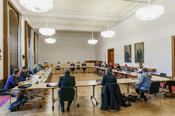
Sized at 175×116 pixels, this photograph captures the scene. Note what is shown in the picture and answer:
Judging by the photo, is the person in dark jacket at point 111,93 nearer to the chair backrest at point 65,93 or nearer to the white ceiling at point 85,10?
the chair backrest at point 65,93

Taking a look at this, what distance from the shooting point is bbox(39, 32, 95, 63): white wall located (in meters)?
14.8

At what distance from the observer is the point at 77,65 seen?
12828 mm

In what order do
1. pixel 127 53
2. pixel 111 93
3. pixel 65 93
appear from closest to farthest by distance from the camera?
1. pixel 65 93
2. pixel 111 93
3. pixel 127 53

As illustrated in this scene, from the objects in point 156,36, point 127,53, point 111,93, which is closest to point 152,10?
point 156,36

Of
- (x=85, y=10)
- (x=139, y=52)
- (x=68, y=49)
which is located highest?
(x=85, y=10)

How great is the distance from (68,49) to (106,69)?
11.1 metres

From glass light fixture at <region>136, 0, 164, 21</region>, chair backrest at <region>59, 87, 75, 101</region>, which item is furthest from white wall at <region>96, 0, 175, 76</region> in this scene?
chair backrest at <region>59, 87, 75, 101</region>

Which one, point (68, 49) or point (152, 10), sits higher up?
point (152, 10)

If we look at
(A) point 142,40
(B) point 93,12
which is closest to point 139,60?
(A) point 142,40

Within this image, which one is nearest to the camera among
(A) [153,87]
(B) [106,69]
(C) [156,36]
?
(A) [153,87]

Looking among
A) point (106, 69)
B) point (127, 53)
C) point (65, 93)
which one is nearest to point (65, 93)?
point (65, 93)

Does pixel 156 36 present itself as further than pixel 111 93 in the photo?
Yes

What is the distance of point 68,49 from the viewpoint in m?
15.5

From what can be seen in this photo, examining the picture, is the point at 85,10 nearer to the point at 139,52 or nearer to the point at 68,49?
the point at 139,52
